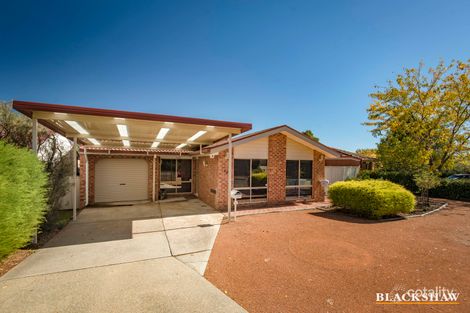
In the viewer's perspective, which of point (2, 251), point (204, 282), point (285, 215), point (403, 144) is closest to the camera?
point (204, 282)

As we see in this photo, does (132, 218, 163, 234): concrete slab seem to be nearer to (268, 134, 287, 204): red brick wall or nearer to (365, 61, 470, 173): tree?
(268, 134, 287, 204): red brick wall

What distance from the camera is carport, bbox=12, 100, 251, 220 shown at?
5941 millimetres

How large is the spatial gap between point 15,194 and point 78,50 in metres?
7.22

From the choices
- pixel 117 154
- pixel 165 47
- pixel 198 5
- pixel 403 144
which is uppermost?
pixel 198 5

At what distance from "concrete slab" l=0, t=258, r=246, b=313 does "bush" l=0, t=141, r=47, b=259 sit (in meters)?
0.99

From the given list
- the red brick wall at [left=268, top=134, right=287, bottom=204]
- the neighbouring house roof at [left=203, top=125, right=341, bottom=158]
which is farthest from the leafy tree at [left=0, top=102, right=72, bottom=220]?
the red brick wall at [left=268, top=134, right=287, bottom=204]

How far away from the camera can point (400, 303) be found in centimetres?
324

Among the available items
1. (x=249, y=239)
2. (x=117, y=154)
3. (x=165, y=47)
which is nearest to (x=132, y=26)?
(x=165, y=47)

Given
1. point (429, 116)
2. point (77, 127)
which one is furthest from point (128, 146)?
point (429, 116)

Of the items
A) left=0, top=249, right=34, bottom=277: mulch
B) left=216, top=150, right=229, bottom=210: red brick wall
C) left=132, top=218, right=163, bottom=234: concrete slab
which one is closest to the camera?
left=0, top=249, right=34, bottom=277: mulch

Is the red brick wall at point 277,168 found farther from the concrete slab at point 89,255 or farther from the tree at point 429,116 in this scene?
the tree at point 429,116

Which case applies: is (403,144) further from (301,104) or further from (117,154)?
(117,154)

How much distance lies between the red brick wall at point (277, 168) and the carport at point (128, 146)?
270 cm

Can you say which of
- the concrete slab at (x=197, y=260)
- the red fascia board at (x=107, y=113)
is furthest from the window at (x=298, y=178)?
the concrete slab at (x=197, y=260)
